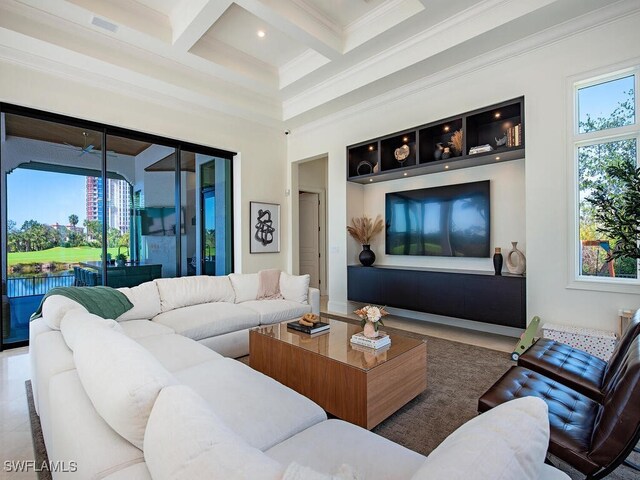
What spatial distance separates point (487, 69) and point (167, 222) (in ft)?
15.4

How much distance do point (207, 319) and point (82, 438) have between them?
7.29ft

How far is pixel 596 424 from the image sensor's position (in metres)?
1.32

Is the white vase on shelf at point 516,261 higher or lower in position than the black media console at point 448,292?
higher

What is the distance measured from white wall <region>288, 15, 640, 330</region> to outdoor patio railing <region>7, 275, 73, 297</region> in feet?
15.8

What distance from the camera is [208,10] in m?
3.11

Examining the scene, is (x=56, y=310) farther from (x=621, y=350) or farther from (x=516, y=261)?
(x=516, y=261)

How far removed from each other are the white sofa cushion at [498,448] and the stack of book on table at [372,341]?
1575mm

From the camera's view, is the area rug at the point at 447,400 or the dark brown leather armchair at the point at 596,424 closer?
the dark brown leather armchair at the point at 596,424

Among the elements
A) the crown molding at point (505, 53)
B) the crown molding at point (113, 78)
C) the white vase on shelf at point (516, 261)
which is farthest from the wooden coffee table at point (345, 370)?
the crown molding at point (113, 78)

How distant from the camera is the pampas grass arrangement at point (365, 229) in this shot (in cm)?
513

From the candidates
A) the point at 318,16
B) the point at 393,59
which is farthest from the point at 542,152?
the point at 318,16

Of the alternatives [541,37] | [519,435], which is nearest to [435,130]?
[541,37]

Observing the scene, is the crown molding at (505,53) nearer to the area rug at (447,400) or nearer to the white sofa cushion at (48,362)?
the area rug at (447,400)

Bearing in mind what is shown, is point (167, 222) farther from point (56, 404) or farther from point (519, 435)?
point (519, 435)
